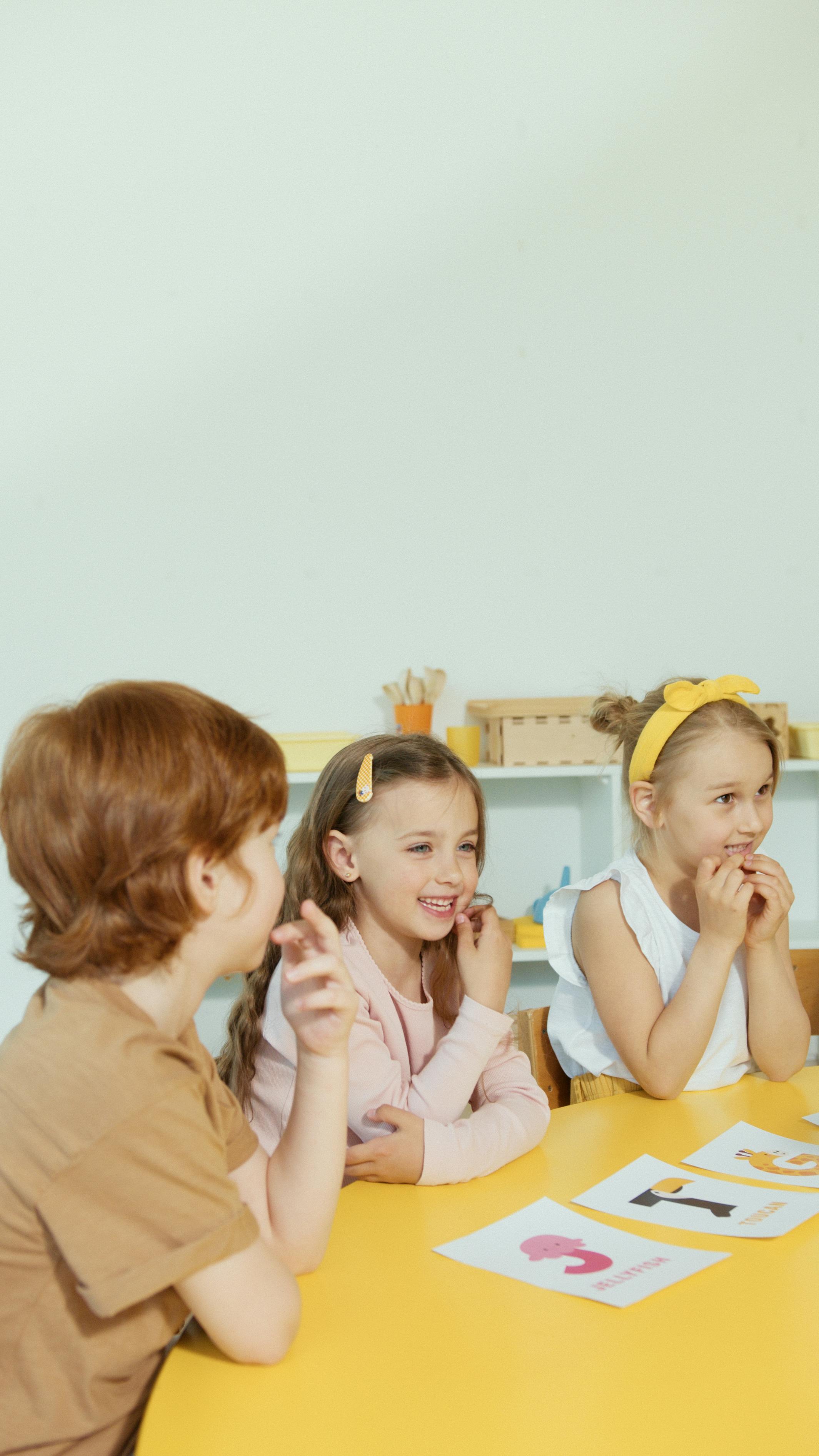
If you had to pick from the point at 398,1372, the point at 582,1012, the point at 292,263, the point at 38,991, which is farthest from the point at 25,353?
the point at 398,1372

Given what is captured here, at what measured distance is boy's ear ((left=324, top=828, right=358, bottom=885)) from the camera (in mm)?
1520

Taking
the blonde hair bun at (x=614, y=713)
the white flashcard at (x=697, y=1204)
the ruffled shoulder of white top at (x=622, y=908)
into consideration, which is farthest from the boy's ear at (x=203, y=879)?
the blonde hair bun at (x=614, y=713)

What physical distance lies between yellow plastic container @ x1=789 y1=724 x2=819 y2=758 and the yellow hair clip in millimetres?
1635

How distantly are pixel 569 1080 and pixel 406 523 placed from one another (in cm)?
167

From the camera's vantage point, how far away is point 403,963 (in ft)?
5.00

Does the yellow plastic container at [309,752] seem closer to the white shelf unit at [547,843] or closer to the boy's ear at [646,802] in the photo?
the white shelf unit at [547,843]

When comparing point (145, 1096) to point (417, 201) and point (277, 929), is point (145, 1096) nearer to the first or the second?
point (277, 929)

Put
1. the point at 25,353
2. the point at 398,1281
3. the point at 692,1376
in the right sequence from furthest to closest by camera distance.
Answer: the point at 25,353 → the point at 398,1281 → the point at 692,1376

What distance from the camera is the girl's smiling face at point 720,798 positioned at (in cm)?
161

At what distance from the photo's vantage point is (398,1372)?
2.57ft

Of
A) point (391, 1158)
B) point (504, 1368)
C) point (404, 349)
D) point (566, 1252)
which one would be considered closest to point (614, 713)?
point (391, 1158)

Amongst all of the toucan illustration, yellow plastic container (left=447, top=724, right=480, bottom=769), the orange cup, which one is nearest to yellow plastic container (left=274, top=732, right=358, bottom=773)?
the orange cup

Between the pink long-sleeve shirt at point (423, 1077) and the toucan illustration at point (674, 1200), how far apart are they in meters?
0.16

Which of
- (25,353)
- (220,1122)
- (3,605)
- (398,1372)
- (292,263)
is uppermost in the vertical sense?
(292,263)
